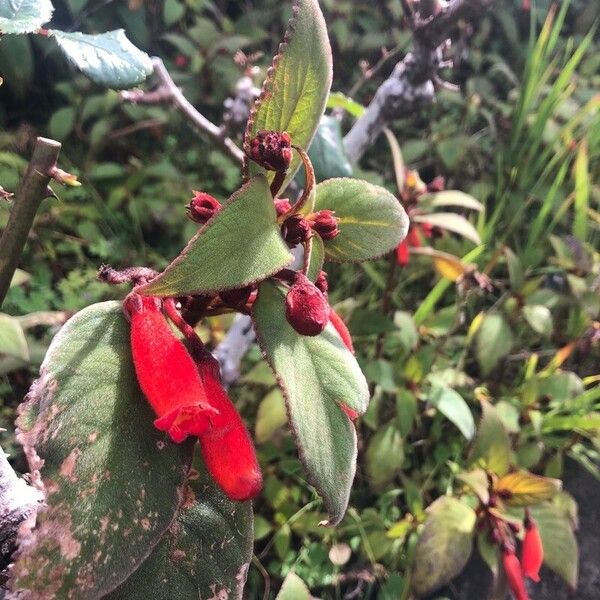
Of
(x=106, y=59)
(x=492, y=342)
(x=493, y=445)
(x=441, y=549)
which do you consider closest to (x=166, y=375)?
(x=106, y=59)

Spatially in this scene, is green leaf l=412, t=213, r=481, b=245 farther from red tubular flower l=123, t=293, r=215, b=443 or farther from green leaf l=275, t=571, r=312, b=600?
red tubular flower l=123, t=293, r=215, b=443

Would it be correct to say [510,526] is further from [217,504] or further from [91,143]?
[91,143]

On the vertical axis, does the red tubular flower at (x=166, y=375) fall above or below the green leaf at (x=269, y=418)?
above

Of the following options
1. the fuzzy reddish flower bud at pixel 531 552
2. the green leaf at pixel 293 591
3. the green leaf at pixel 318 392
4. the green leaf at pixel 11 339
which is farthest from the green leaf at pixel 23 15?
the fuzzy reddish flower bud at pixel 531 552

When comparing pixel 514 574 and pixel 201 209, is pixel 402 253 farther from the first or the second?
pixel 201 209

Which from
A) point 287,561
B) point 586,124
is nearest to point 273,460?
point 287,561

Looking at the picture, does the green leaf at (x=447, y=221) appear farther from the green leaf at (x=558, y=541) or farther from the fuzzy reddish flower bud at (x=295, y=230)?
the fuzzy reddish flower bud at (x=295, y=230)

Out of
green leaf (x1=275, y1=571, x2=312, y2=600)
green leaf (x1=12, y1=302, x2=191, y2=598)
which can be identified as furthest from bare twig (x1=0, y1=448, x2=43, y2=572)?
green leaf (x1=275, y1=571, x2=312, y2=600)
